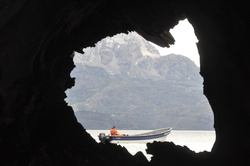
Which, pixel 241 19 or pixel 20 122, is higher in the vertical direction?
pixel 241 19

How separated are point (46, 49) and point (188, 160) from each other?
4188 millimetres

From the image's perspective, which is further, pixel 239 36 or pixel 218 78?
pixel 218 78

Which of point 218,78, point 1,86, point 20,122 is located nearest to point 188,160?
point 218,78

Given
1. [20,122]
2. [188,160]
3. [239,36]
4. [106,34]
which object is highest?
[106,34]

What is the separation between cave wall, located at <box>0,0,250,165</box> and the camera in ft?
21.2

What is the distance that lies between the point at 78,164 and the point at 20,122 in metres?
1.83

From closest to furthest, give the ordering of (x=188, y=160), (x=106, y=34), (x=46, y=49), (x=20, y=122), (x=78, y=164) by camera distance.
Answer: (x=20, y=122)
(x=46, y=49)
(x=78, y=164)
(x=188, y=160)
(x=106, y=34)

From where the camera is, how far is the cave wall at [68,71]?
255 inches

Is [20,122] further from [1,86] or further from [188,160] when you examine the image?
[188,160]

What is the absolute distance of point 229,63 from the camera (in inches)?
272

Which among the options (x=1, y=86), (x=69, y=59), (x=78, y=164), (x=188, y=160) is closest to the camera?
(x=1, y=86)

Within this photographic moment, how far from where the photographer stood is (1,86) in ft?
20.6

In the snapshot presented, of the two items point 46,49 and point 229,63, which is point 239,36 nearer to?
point 229,63

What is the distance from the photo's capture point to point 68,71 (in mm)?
9648
